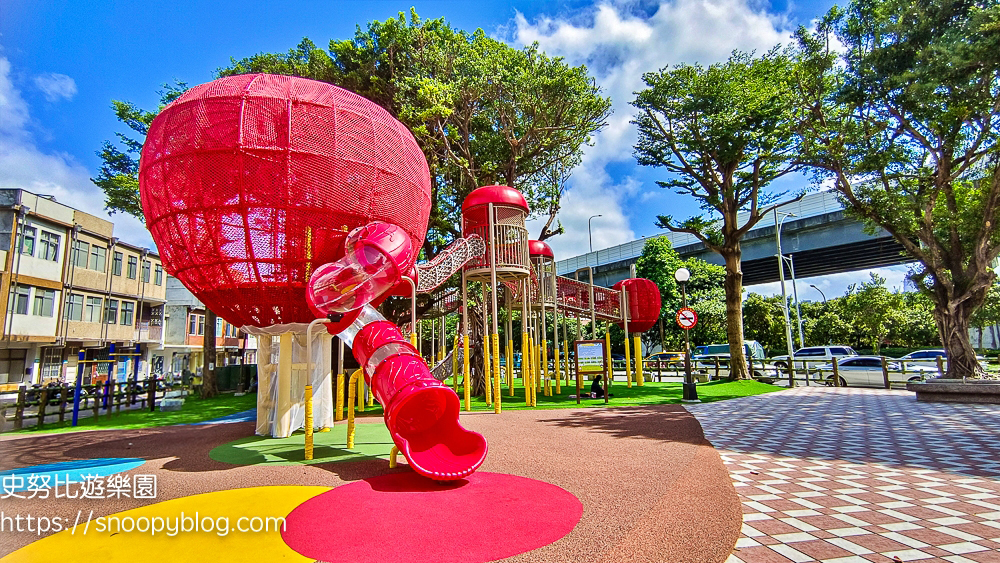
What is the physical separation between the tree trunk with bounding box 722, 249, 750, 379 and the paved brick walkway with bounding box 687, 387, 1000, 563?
34.7 ft

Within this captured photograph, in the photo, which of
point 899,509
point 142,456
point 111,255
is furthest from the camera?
point 111,255

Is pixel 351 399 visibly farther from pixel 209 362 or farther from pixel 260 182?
pixel 209 362

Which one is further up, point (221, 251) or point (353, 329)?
point (221, 251)

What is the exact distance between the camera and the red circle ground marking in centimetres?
409

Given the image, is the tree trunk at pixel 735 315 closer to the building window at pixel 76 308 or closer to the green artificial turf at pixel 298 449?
the green artificial turf at pixel 298 449

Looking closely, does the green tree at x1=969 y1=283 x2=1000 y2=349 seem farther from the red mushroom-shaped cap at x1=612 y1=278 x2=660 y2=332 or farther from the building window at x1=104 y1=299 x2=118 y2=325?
the building window at x1=104 y1=299 x2=118 y2=325

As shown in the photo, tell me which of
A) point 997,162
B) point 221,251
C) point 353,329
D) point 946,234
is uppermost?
point 997,162

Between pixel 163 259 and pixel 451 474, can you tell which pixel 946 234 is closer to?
pixel 451 474

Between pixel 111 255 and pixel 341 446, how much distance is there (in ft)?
78.1

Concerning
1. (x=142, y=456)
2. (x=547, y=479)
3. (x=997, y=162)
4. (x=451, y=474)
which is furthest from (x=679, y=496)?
(x=997, y=162)

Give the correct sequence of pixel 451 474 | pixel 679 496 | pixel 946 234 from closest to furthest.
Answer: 1. pixel 679 496
2. pixel 451 474
3. pixel 946 234

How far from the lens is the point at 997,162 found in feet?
47.0

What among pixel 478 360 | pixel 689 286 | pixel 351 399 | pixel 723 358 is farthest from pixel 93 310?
pixel 689 286

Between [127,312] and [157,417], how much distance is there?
1656cm
